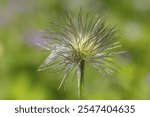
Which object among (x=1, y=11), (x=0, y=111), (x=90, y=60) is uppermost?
(x=1, y=11)

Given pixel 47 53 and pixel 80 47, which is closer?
pixel 80 47

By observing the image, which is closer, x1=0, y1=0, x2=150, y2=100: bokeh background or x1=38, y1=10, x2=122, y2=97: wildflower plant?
x1=38, y1=10, x2=122, y2=97: wildflower plant

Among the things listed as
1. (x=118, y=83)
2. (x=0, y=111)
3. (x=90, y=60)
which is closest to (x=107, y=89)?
(x=118, y=83)

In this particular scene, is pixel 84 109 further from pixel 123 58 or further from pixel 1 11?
pixel 1 11

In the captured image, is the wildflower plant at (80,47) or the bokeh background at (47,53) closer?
the wildflower plant at (80,47)
